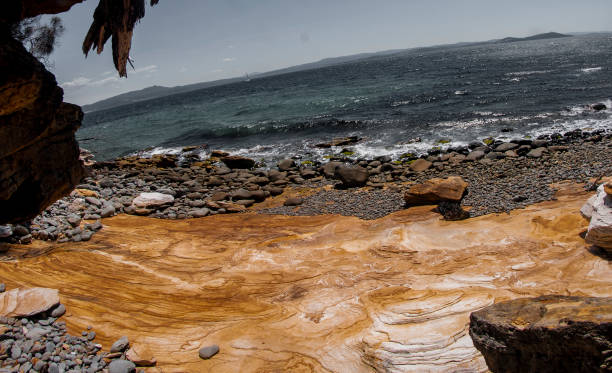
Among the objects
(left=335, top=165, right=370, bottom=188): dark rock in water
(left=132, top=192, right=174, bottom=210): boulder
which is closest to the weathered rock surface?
(left=132, top=192, right=174, bottom=210): boulder

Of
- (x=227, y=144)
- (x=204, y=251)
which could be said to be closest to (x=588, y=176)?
(x=204, y=251)

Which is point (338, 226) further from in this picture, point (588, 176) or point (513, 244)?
point (588, 176)

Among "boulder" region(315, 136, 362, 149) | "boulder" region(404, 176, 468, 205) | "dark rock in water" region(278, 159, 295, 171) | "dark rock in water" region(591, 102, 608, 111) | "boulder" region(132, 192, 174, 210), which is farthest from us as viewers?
"boulder" region(315, 136, 362, 149)

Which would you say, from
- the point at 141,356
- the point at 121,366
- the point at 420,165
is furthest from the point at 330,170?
the point at 121,366

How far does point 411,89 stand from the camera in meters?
52.2

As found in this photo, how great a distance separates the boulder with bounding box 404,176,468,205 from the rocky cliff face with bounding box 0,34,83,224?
10.7m

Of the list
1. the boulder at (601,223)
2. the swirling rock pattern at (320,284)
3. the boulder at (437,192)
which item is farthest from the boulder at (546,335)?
the boulder at (437,192)

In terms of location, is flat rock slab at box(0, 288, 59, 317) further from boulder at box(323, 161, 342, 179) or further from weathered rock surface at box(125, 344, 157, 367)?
boulder at box(323, 161, 342, 179)

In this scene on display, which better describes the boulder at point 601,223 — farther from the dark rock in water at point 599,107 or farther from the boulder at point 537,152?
the dark rock in water at point 599,107

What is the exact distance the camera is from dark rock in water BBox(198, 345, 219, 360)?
6223mm

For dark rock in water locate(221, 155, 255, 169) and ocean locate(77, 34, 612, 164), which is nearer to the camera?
dark rock in water locate(221, 155, 255, 169)

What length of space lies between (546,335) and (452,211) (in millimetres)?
7835

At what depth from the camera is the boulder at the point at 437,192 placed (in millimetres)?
12823

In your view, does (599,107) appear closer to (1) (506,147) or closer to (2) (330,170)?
(1) (506,147)
